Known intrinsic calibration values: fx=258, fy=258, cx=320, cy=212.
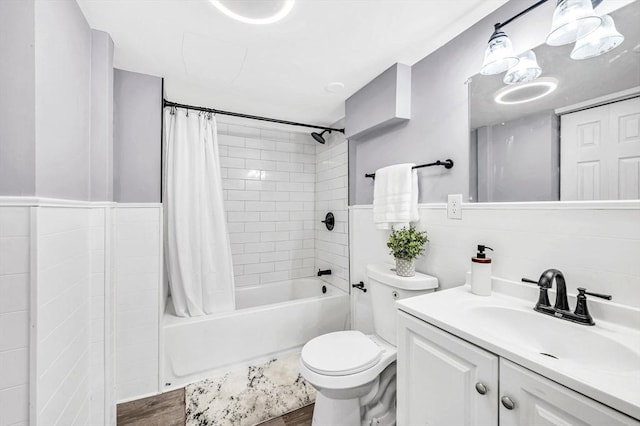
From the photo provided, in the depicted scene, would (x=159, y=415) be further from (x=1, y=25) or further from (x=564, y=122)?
(x=564, y=122)

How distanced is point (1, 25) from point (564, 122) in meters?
2.03

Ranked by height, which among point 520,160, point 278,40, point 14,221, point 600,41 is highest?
point 278,40

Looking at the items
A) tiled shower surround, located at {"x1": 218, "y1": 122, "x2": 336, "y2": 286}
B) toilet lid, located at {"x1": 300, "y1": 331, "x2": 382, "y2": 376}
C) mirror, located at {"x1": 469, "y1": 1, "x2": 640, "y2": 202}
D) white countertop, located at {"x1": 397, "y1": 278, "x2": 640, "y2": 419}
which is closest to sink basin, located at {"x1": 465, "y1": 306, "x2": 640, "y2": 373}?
white countertop, located at {"x1": 397, "y1": 278, "x2": 640, "y2": 419}

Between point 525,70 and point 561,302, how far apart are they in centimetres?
99

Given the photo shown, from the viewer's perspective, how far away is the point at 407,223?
5.42 ft

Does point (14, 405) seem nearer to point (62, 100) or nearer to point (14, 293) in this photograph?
point (14, 293)

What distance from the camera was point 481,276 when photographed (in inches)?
47.1

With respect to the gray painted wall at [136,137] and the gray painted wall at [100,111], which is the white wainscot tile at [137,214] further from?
the gray painted wall at [100,111]

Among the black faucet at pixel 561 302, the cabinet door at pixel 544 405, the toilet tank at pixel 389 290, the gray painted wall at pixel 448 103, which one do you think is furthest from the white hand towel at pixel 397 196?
the cabinet door at pixel 544 405

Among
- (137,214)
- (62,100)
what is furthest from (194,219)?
(62,100)

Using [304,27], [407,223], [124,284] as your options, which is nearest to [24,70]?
[304,27]

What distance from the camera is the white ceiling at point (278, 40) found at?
1237 millimetres

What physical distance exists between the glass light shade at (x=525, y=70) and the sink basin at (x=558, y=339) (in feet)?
3.33

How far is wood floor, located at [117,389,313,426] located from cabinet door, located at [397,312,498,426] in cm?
76
